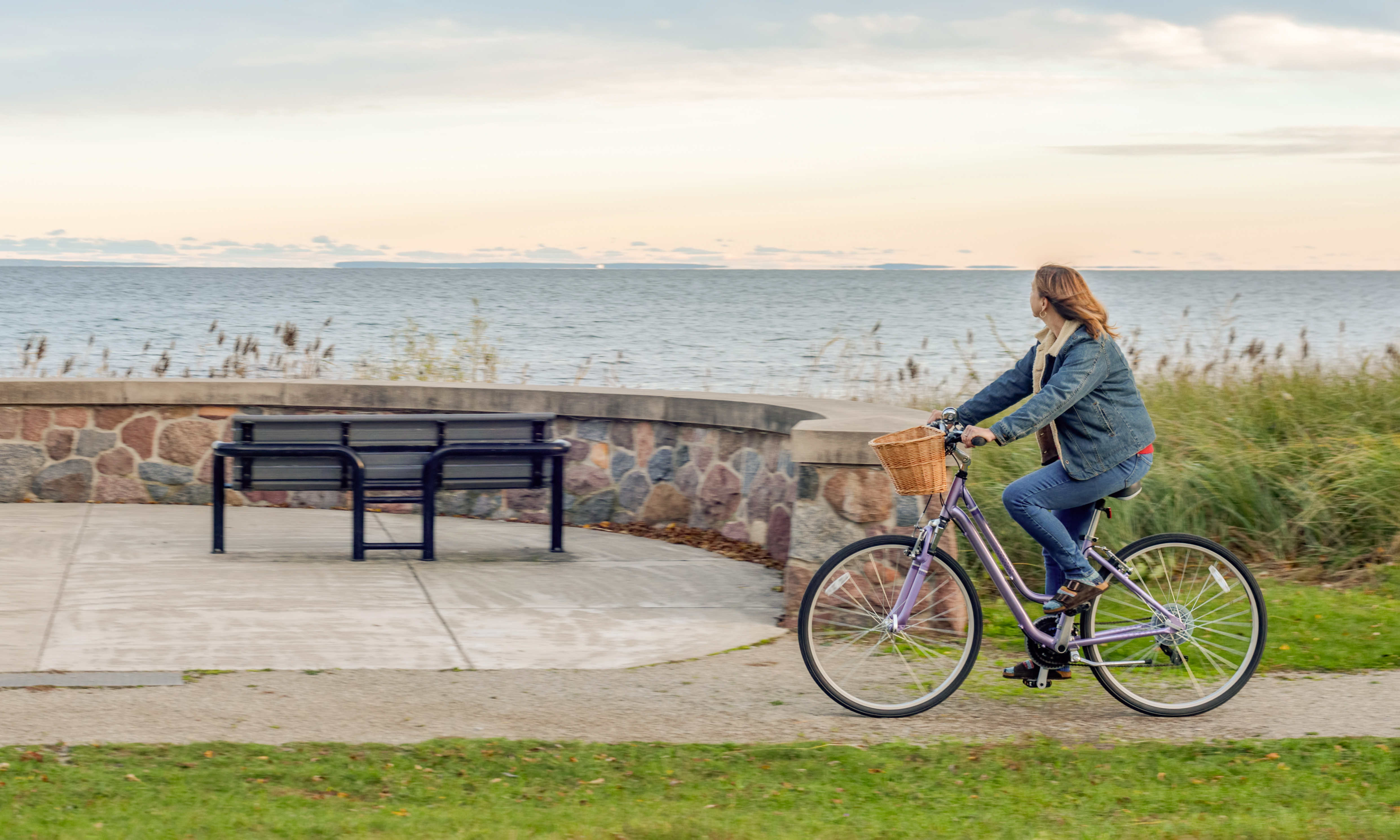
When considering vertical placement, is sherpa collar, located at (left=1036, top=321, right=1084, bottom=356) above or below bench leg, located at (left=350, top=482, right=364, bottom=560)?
above

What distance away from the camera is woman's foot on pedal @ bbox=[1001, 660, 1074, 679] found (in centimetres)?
532

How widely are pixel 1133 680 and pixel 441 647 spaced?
118 inches

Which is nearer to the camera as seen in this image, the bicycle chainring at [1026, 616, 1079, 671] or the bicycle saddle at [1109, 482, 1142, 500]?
the bicycle saddle at [1109, 482, 1142, 500]

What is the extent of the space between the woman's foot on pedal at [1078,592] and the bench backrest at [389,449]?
12.9ft

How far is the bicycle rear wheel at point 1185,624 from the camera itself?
5.24 metres

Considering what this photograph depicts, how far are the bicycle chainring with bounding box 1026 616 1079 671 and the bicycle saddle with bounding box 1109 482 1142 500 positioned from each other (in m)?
0.53

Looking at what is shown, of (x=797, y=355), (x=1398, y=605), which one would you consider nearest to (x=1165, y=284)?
(x=797, y=355)

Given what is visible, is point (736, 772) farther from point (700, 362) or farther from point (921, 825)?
point (700, 362)

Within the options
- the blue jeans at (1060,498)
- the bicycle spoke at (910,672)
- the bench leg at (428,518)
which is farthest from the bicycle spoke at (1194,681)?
the bench leg at (428,518)

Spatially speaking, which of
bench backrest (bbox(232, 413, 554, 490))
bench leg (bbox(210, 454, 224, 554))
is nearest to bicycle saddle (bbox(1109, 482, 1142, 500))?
bench backrest (bbox(232, 413, 554, 490))

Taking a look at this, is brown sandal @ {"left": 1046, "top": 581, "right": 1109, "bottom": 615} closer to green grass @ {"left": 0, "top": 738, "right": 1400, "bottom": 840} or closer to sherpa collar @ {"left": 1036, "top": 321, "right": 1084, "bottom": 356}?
green grass @ {"left": 0, "top": 738, "right": 1400, "bottom": 840}

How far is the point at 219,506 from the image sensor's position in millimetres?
7996

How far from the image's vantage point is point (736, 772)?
14.3 ft

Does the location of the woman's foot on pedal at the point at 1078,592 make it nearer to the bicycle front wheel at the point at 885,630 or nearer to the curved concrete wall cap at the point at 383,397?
the bicycle front wheel at the point at 885,630
